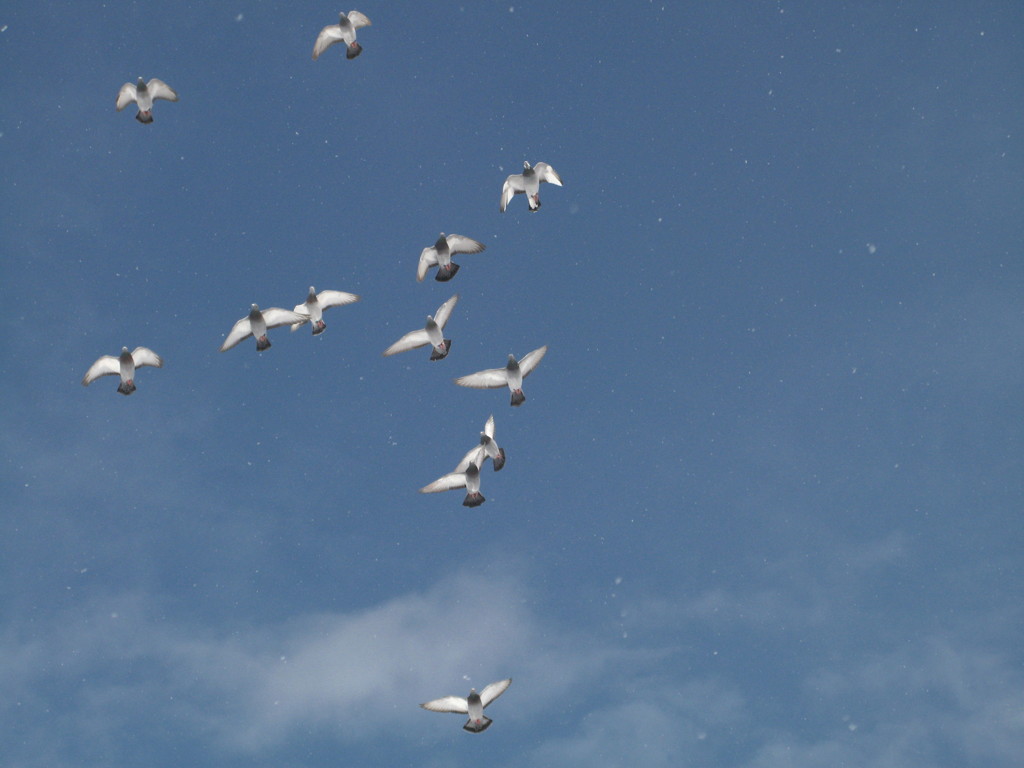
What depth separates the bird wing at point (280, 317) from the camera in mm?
27234

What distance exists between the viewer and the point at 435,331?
26.7 m

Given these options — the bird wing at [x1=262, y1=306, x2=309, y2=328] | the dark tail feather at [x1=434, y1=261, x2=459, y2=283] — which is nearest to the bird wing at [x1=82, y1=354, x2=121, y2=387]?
the bird wing at [x1=262, y1=306, x2=309, y2=328]

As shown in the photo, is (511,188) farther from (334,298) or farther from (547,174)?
(334,298)

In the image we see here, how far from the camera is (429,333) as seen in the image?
87.9 feet

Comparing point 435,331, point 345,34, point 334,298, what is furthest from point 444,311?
point 345,34

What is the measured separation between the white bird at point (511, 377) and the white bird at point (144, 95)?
481 inches

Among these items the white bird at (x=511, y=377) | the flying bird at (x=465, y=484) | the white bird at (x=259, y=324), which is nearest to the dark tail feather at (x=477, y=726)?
the flying bird at (x=465, y=484)

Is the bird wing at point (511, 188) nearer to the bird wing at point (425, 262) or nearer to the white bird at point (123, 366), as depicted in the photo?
the bird wing at point (425, 262)

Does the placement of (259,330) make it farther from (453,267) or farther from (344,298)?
(453,267)

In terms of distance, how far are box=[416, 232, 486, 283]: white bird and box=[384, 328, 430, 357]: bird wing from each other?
57.0 inches

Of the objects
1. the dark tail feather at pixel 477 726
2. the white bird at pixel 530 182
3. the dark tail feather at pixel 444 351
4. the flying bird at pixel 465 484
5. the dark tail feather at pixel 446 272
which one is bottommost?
the dark tail feather at pixel 477 726

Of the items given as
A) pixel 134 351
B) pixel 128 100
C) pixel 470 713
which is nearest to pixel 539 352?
pixel 470 713

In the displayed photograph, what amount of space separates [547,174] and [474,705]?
14.8m

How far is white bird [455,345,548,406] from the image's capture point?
25453mm
